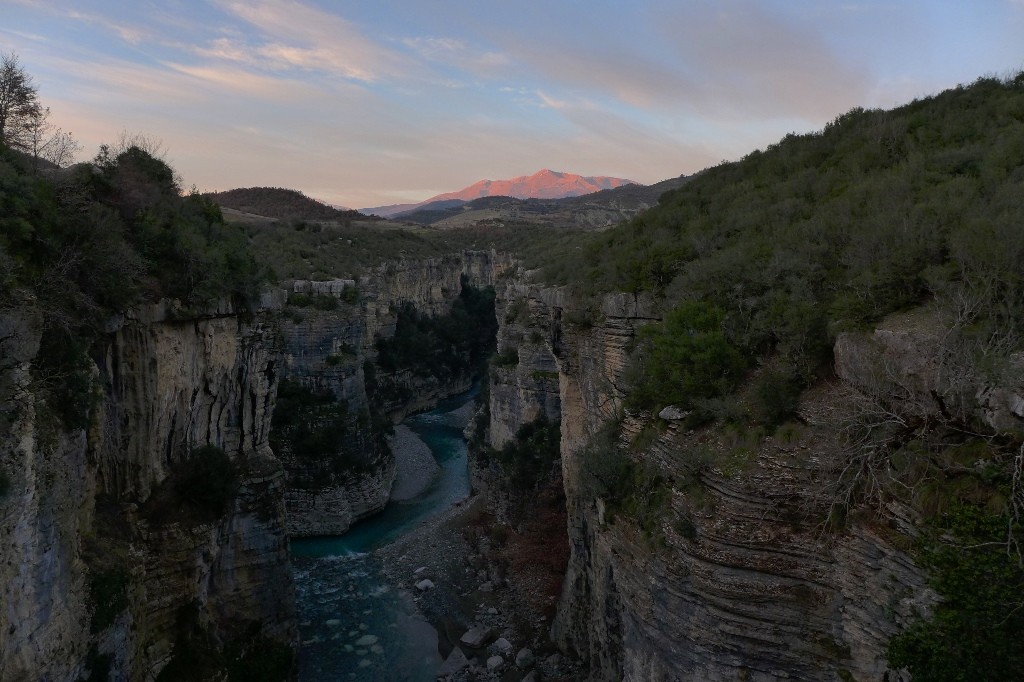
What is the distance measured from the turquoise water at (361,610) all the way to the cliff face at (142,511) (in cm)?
291

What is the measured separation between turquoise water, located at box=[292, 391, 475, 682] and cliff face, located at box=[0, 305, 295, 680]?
9.54ft

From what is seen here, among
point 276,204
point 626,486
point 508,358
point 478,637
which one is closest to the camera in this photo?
point 626,486

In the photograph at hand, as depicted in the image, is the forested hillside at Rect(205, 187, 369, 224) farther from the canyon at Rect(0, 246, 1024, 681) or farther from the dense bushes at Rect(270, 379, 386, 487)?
the canyon at Rect(0, 246, 1024, 681)

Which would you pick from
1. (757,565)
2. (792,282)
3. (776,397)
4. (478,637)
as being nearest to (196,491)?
(478,637)

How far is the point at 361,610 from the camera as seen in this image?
1944 cm

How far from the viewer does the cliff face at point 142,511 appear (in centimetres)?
786

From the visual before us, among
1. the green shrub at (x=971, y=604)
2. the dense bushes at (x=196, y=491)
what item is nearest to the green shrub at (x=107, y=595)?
the dense bushes at (x=196, y=491)

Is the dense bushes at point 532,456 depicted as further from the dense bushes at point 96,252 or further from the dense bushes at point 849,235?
the dense bushes at point 96,252

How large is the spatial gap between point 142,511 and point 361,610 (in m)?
9.56

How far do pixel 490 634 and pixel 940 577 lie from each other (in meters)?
13.7

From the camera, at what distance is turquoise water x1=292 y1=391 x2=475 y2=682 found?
16641 mm

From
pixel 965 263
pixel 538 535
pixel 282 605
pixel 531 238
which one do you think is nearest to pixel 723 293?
pixel 965 263

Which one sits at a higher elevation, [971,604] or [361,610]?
[971,604]

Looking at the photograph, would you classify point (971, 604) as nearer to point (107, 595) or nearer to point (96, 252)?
point (107, 595)
